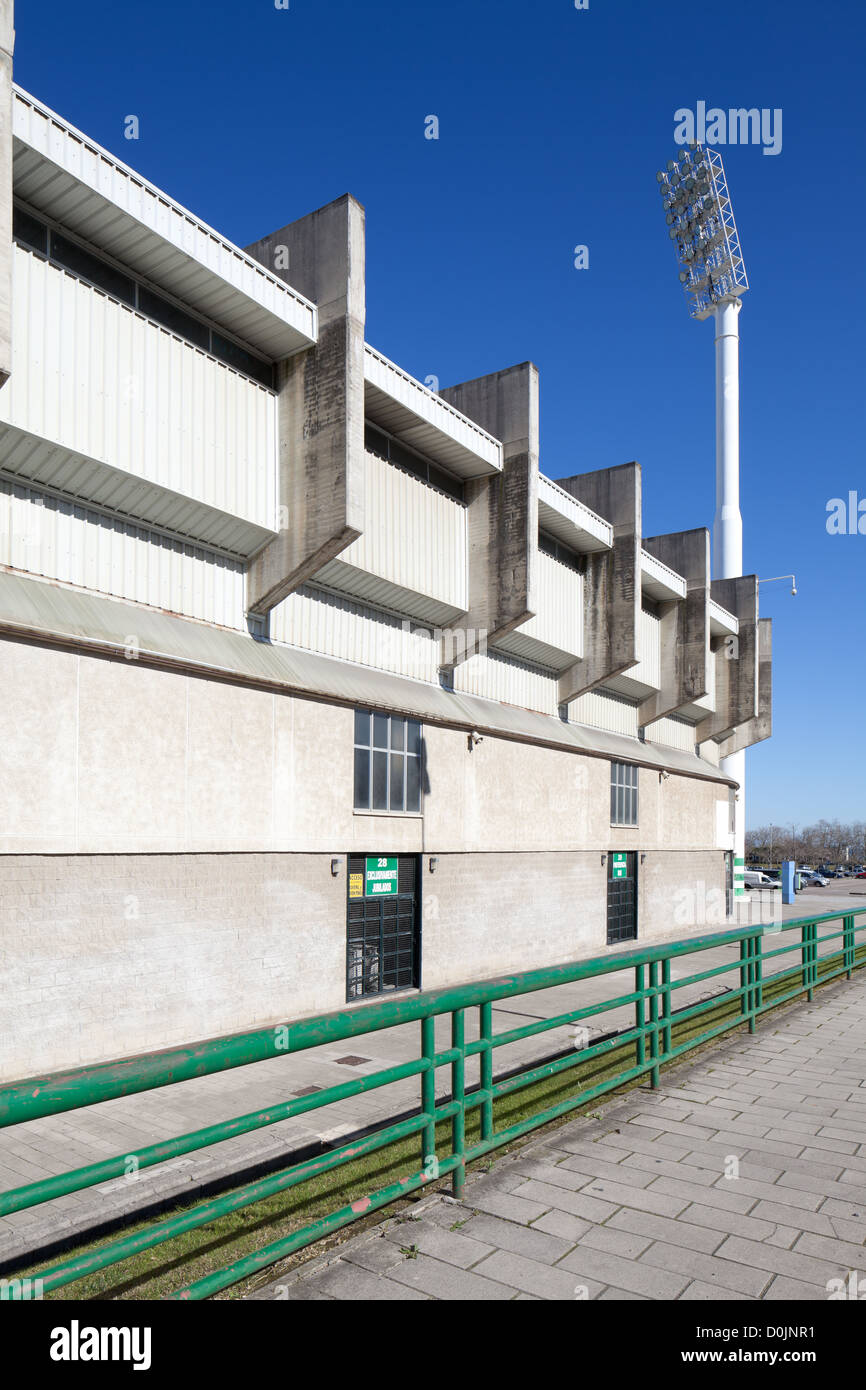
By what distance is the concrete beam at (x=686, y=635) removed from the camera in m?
28.9

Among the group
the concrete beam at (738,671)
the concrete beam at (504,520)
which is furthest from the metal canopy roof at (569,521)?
the concrete beam at (738,671)

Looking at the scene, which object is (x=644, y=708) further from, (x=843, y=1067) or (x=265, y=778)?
(x=843, y=1067)

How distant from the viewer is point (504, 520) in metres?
19.2

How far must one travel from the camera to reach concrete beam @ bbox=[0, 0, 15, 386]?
9539 millimetres

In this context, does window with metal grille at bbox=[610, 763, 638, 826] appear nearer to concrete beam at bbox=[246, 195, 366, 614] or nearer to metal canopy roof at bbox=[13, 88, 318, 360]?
concrete beam at bbox=[246, 195, 366, 614]

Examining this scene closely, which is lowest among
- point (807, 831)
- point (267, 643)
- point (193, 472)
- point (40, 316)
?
point (807, 831)

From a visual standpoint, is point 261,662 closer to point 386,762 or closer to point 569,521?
point 386,762

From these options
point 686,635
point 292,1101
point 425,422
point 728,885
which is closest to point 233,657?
point 425,422

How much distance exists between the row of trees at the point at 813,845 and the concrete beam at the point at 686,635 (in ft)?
304

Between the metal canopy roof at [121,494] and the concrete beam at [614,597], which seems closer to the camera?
the metal canopy roof at [121,494]

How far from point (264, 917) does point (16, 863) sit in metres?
4.23

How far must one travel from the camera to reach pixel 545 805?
21.7 meters

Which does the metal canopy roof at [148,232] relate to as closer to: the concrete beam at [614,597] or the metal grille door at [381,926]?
the metal grille door at [381,926]

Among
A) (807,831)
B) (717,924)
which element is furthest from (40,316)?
(807,831)
